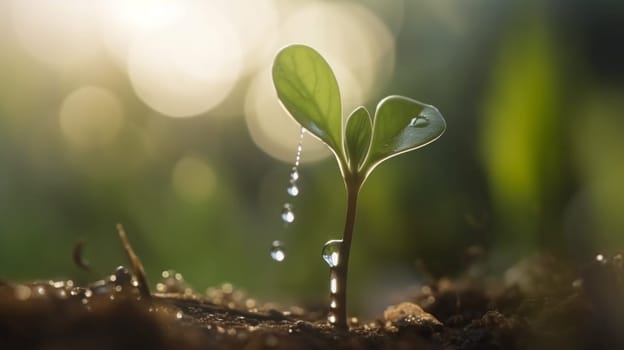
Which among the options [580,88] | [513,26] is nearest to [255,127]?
[513,26]

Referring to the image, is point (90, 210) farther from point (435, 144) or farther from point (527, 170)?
point (527, 170)

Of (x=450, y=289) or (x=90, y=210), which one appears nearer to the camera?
(x=450, y=289)

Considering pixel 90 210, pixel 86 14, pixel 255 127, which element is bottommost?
pixel 90 210

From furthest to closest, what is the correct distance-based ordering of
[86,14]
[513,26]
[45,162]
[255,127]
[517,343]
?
[86,14] → [255,127] → [45,162] → [513,26] → [517,343]

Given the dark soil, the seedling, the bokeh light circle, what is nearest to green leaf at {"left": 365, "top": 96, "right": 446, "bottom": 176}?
the seedling

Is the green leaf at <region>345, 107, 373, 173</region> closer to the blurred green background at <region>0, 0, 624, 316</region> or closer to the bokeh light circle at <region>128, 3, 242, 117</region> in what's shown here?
the blurred green background at <region>0, 0, 624, 316</region>

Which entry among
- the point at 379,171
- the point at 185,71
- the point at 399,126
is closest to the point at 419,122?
the point at 399,126
